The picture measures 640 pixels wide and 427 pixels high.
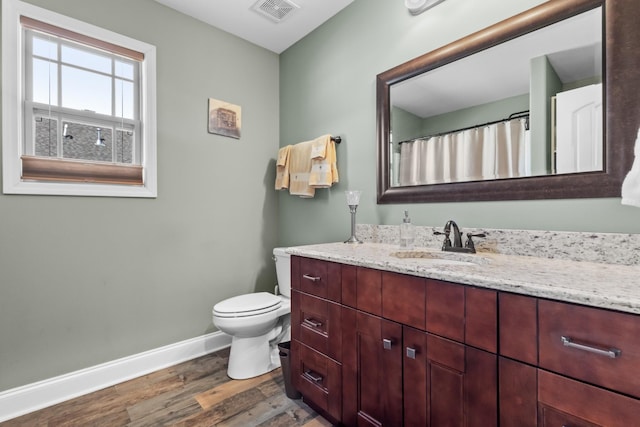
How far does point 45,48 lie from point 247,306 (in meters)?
2.00

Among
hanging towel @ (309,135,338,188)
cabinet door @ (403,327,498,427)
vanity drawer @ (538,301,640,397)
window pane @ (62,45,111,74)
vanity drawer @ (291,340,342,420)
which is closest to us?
vanity drawer @ (538,301,640,397)

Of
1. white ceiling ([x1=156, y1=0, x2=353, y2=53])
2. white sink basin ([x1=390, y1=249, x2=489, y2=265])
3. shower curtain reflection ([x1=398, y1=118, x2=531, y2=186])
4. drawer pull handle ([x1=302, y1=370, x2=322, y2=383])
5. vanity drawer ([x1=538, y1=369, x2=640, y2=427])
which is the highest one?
white ceiling ([x1=156, y1=0, x2=353, y2=53])

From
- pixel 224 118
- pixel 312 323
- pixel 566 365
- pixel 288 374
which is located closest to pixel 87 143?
pixel 224 118

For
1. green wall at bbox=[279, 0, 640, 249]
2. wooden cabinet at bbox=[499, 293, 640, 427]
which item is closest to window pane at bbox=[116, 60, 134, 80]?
green wall at bbox=[279, 0, 640, 249]

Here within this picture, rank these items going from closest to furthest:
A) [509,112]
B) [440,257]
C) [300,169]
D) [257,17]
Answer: [509,112]
[440,257]
[257,17]
[300,169]

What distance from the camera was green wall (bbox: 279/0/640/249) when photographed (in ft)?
4.14

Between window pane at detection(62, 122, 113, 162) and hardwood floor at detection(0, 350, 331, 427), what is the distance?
4.84 feet

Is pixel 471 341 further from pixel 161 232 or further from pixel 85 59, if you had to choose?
pixel 85 59

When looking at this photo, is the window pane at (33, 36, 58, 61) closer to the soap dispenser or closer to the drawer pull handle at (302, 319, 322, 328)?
the drawer pull handle at (302, 319, 322, 328)

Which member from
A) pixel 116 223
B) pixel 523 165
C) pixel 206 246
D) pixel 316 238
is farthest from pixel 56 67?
pixel 523 165

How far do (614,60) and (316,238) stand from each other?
1.88 metres

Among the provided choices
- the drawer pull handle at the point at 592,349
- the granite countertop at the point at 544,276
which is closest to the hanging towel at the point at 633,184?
the granite countertop at the point at 544,276

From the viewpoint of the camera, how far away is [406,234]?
5.30ft

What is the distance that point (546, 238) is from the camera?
1223 mm
